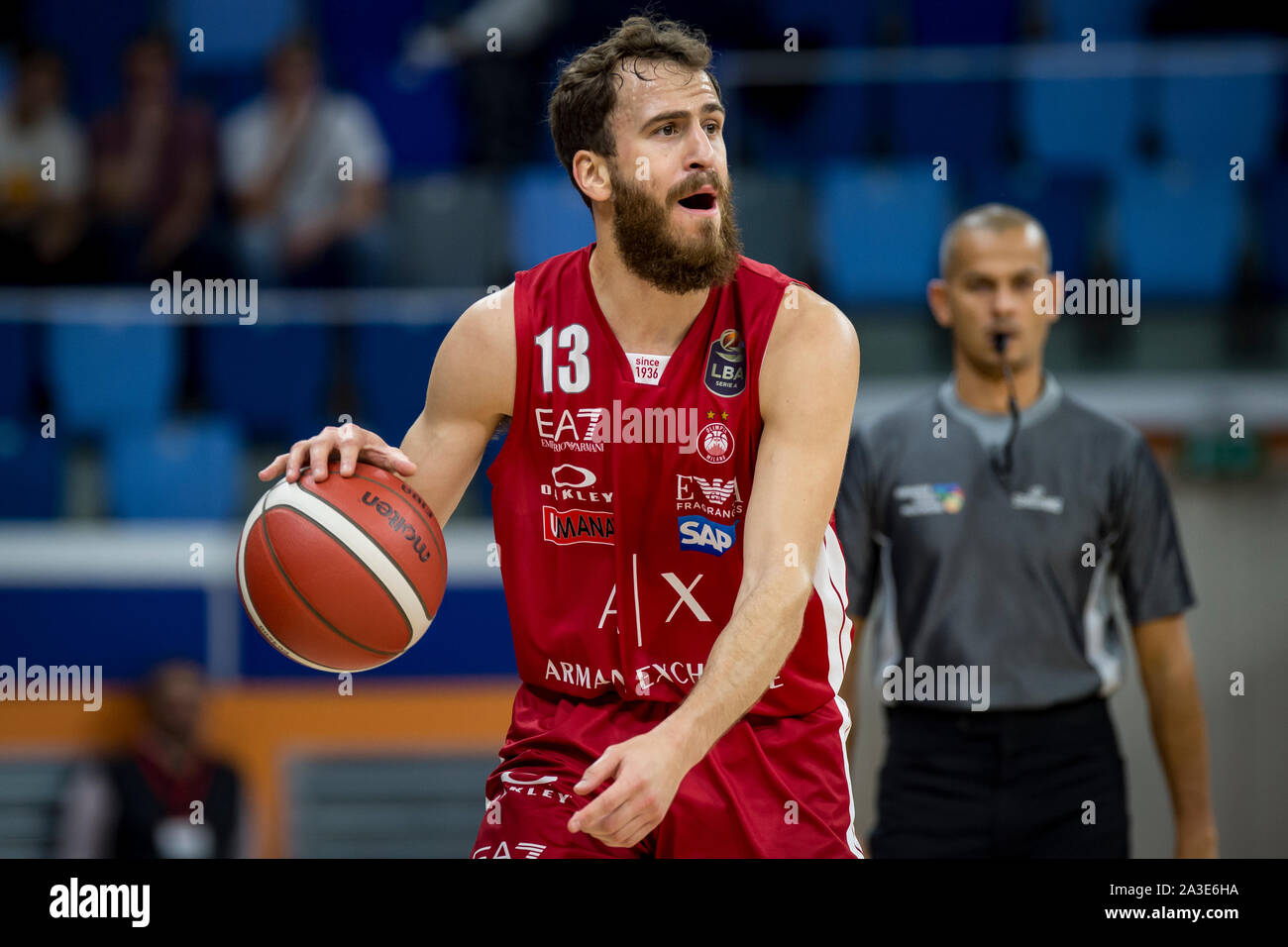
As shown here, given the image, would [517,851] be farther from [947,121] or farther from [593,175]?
[947,121]

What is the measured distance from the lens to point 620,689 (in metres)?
3.16

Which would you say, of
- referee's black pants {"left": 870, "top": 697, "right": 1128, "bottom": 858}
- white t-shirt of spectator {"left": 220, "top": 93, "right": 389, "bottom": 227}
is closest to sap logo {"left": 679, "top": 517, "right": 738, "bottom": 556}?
referee's black pants {"left": 870, "top": 697, "right": 1128, "bottom": 858}

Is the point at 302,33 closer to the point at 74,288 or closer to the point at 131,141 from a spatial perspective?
the point at 131,141

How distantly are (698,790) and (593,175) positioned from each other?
1.30 m

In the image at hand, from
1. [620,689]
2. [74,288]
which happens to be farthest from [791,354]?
[74,288]

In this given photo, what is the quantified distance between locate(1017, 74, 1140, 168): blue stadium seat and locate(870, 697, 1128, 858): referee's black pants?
4219mm

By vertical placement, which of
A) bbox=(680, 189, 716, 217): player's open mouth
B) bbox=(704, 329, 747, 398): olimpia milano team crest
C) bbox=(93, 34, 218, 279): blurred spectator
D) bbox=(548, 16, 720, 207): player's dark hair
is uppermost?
bbox=(93, 34, 218, 279): blurred spectator

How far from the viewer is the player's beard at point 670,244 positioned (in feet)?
10.5

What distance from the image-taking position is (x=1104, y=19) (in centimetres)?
775

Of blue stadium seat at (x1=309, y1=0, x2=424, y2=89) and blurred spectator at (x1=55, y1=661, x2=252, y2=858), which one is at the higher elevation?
blue stadium seat at (x1=309, y1=0, x2=424, y2=89)

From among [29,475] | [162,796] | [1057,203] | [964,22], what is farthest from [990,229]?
[29,475]

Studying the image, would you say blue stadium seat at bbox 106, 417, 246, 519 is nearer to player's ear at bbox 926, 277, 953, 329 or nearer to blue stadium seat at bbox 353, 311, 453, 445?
blue stadium seat at bbox 353, 311, 453, 445

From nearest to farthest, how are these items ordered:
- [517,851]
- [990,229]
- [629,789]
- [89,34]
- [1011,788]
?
1. [629,789]
2. [517,851]
3. [1011,788]
4. [990,229]
5. [89,34]

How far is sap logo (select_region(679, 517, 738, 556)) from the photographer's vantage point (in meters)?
3.17
